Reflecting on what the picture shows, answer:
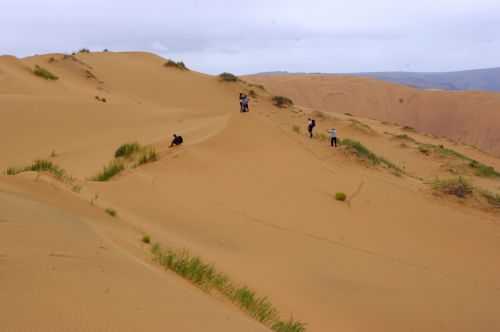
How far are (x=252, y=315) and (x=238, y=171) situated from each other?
694 cm

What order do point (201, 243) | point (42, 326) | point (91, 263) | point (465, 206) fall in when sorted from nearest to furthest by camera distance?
1. point (42, 326)
2. point (91, 263)
3. point (201, 243)
4. point (465, 206)

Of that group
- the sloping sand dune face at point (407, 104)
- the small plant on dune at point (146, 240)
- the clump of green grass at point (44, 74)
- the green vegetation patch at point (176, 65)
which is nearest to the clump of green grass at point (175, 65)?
the green vegetation patch at point (176, 65)

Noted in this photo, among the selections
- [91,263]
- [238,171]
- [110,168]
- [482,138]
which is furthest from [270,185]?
[482,138]

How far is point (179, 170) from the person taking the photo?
11.0 meters

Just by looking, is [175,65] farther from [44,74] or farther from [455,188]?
[455,188]

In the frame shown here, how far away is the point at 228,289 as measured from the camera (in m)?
5.00

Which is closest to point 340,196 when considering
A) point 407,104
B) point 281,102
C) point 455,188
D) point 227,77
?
point 455,188

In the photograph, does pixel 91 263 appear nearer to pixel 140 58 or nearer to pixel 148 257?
pixel 148 257

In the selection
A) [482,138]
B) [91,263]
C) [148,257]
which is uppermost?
[91,263]

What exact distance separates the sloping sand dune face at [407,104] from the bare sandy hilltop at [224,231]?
27576mm

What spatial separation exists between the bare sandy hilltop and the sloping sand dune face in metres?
27.6

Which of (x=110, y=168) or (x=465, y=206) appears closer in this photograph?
(x=110, y=168)

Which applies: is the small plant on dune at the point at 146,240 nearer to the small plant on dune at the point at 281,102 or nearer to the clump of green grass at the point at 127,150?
the clump of green grass at the point at 127,150

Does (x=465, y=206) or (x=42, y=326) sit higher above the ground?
(x=42, y=326)
